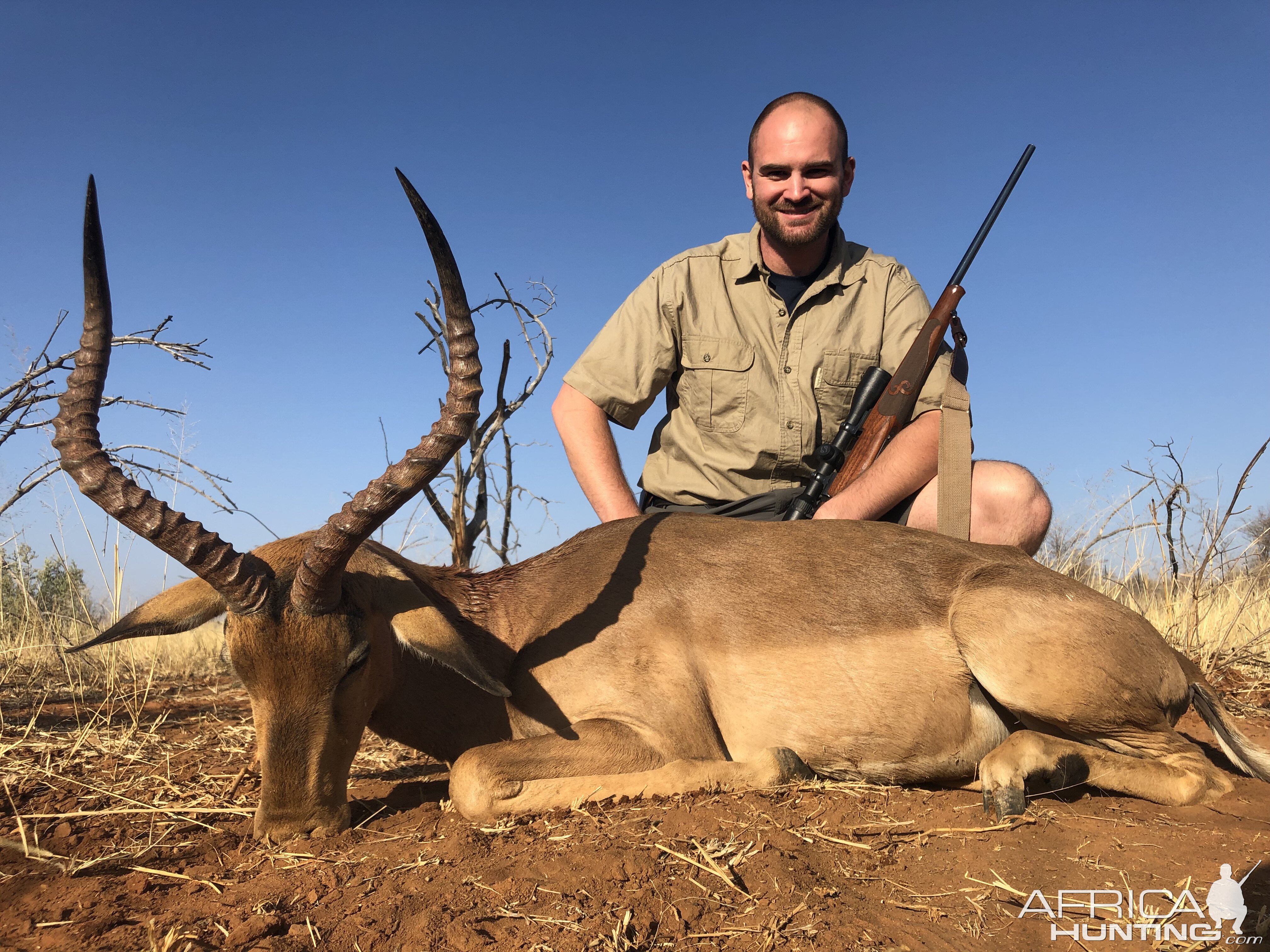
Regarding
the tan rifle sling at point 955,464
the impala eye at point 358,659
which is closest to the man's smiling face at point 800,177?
the tan rifle sling at point 955,464

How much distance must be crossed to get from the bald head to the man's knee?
2413 millimetres

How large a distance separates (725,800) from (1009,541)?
278 centimetres

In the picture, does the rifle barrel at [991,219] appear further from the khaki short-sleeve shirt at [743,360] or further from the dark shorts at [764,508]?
the dark shorts at [764,508]

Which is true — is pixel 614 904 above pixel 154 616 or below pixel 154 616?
below

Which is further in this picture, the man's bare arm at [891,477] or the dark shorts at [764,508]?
the dark shorts at [764,508]

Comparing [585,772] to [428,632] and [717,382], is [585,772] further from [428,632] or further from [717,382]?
[717,382]

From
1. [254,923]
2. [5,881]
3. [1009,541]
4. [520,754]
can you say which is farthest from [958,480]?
[5,881]

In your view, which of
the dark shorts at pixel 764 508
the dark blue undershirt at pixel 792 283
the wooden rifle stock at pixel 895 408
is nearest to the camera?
the wooden rifle stock at pixel 895 408

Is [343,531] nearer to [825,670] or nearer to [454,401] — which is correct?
[454,401]

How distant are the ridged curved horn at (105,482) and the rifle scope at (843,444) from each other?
3359 mm

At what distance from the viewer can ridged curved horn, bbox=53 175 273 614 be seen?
128 inches

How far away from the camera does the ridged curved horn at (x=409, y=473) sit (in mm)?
3268

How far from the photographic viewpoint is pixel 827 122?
5.89 metres

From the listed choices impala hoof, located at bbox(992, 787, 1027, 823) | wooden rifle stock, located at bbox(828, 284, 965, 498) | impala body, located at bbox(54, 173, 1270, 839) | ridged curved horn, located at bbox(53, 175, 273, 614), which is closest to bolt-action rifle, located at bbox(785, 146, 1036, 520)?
wooden rifle stock, located at bbox(828, 284, 965, 498)
